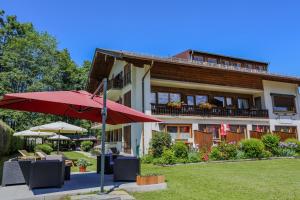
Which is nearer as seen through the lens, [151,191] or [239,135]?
[151,191]

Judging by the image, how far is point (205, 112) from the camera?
19.7m

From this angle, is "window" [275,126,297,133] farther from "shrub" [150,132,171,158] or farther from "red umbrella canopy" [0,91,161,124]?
"red umbrella canopy" [0,91,161,124]

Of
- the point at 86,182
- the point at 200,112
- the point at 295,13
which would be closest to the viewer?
the point at 86,182

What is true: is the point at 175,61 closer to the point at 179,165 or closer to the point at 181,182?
the point at 179,165

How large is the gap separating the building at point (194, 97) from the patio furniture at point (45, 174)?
10175 mm

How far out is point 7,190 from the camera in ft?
20.7

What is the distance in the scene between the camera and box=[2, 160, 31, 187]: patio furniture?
687cm

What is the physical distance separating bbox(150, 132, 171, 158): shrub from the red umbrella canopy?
593 centimetres

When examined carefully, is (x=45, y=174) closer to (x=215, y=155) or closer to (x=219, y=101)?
(x=215, y=155)

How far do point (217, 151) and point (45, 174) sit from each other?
10103 millimetres

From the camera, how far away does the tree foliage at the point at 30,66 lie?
3183cm

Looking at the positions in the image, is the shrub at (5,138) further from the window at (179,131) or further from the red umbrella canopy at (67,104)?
the window at (179,131)

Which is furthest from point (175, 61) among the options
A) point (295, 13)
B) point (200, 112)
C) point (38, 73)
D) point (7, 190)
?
point (38, 73)

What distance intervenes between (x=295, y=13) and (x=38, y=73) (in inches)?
1251
